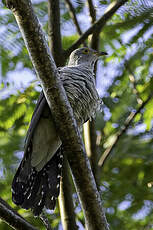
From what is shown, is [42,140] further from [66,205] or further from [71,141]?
[71,141]

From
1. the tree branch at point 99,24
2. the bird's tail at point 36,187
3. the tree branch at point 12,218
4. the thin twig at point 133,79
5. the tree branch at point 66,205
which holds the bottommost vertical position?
the tree branch at point 66,205

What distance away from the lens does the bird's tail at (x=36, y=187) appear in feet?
10.5

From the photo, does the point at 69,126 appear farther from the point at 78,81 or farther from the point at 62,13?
the point at 62,13

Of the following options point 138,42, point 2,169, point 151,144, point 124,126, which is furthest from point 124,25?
point 2,169

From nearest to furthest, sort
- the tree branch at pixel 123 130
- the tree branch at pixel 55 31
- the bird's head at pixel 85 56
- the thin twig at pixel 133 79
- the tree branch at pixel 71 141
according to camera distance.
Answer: the tree branch at pixel 71 141 → the tree branch at pixel 123 130 → the tree branch at pixel 55 31 → the thin twig at pixel 133 79 → the bird's head at pixel 85 56

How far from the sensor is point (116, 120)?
155 inches

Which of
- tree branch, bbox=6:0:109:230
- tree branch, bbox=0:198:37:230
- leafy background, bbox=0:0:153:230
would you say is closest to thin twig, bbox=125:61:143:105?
leafy background, bbox=0:0:153:230

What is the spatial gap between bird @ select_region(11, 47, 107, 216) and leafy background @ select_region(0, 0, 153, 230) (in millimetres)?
266

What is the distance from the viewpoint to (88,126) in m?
3.89

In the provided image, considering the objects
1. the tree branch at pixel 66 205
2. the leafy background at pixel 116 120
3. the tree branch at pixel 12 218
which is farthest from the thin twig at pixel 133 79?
the tree branch at pixel 12 218

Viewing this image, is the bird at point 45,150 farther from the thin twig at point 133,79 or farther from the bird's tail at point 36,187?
the thin twig at point 133,79

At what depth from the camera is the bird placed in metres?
3.25

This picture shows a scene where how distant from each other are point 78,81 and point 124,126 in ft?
2.05

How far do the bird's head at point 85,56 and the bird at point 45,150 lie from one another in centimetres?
66
